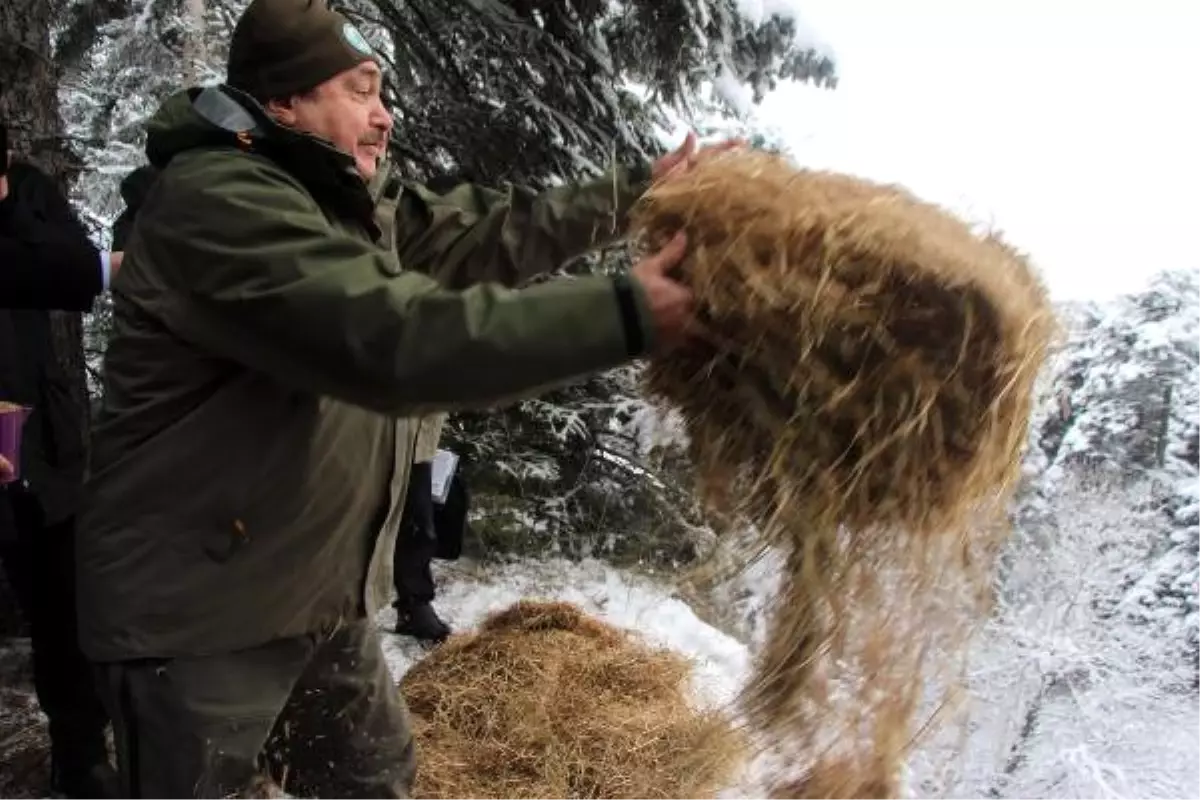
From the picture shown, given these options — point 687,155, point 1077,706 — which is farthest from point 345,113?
point 1077,706

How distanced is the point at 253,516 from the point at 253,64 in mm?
865

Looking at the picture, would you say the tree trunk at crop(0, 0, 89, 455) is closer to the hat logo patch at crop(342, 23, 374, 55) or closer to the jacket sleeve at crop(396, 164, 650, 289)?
the jacket sleeve at crop(396, 164, 650, 289)

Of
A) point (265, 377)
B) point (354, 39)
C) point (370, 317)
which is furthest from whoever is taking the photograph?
point (354, 39)

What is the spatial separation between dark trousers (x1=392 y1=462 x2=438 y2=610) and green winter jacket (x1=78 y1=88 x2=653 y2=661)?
2173mm

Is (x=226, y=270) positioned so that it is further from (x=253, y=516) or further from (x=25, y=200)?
(x=25, y=200)

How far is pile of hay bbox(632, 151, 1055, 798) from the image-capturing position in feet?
5.17

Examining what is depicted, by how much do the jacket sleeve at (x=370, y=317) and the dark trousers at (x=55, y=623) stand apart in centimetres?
175

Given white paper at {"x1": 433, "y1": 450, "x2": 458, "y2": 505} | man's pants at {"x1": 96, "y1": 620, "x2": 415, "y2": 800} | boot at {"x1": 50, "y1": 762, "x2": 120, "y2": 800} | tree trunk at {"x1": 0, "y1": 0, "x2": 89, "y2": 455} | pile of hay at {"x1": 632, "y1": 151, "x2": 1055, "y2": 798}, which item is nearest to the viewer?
pile of hay at {"x1": 632, "y1": 151, "x2": 1055, "y2": 798}

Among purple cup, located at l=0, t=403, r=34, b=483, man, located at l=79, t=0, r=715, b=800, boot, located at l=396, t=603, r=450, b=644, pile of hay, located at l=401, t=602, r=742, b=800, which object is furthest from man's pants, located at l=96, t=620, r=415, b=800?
boot, located at l=396, t=603, r=450, b=644

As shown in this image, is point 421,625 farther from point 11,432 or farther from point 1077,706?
point 1077,706

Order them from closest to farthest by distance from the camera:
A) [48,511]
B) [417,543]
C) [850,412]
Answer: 1. [850,412]
2. [48,511]
3. [417,543]

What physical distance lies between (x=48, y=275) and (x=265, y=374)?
1.22m

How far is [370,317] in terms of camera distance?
1.40m

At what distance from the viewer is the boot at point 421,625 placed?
185 inches
